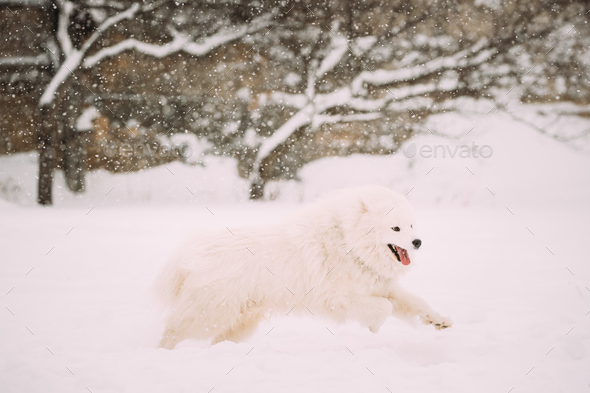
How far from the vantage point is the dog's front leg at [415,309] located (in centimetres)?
278

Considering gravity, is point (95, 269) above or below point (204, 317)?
below

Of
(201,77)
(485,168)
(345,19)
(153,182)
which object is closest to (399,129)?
(485,168)

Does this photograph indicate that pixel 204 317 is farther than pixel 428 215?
No

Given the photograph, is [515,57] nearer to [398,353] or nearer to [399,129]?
[399,129]

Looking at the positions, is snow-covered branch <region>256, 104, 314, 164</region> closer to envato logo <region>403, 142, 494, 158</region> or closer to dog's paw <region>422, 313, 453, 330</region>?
envato logo <region>403, 142, 494, 158</region>

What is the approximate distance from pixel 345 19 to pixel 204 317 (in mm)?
8576

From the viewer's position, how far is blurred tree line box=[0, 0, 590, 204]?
8.93 meters

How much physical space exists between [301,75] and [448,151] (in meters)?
4.07

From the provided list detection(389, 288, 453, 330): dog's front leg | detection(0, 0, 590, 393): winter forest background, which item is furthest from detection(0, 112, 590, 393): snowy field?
detection(389, 288, 453, 330): dog's front leg

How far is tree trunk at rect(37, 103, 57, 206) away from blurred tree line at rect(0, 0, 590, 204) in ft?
1.35

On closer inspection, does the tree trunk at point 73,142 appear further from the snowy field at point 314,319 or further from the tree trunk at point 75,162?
the snowy field at point 314,319

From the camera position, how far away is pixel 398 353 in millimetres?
2838

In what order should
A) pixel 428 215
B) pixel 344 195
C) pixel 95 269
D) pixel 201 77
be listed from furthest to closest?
1. pixel 201 77
2. pixel 428 215
3. pixel 95 269
4. pixel 344 195

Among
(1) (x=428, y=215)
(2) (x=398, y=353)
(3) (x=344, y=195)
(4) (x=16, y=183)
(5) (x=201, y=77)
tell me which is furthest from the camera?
(5) (x=201, y=77)
